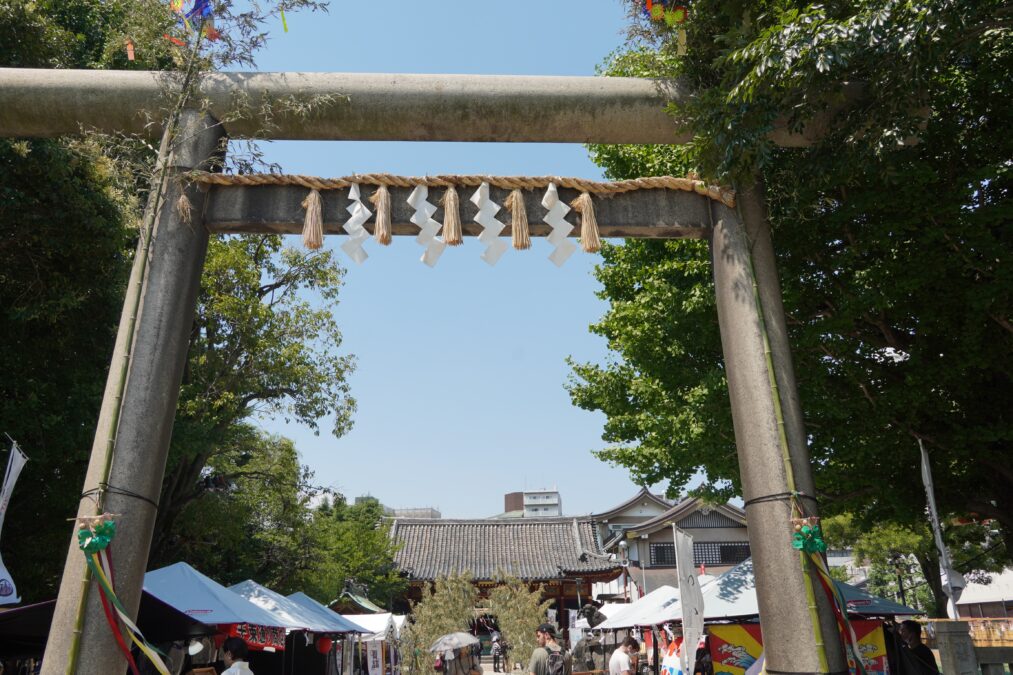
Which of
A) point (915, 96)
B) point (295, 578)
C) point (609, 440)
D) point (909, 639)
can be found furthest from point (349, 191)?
point (295, 578)

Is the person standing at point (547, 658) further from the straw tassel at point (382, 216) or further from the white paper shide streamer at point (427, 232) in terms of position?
the straw tassel at point (382, 216)

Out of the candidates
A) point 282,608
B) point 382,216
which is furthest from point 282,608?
point 382,216

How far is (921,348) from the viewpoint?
374 inches

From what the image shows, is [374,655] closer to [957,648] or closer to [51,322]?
[51,322]

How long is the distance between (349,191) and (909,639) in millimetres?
8361

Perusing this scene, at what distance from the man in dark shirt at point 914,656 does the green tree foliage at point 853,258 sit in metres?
2.34

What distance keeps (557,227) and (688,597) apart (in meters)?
4.62

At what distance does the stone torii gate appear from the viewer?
495cm

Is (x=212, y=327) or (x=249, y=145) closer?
(x=249, y=145)

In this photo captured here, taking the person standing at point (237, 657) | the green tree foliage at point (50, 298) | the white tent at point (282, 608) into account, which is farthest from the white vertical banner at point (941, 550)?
the white tent at point (282, 608)

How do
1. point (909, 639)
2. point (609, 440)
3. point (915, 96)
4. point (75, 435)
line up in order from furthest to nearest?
1. point (609, 440)
2. point (75, 435)
3. point (909, 639)
4. point (915, 96)

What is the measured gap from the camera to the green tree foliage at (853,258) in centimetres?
548

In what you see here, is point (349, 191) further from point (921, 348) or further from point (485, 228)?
point (921, 348)

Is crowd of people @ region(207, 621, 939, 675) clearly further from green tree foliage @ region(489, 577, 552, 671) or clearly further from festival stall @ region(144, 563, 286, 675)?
green tree foliage @ region(489, 577, 552, 671)
